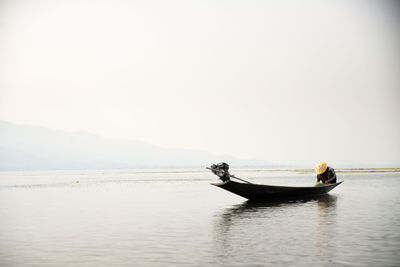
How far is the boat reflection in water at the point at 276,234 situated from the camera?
1262 cm

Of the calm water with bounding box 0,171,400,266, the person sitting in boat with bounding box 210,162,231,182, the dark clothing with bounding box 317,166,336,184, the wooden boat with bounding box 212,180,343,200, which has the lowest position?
the calm water with bounding box 0,171,400,266

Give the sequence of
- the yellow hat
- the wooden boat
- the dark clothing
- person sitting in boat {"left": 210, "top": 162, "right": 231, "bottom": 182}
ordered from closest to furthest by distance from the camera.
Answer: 1. person sitting in boat {"left": 210, "top": 162, "right": 231, "bottom": 182}
2. the wooden boat
3. the yellow hat
4. the dark clothing

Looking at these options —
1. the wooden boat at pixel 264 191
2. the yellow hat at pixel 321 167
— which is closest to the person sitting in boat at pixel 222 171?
the wooden boat at pixel 264 191

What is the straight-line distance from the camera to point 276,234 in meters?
16.3

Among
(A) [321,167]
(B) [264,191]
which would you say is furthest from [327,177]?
(B) [264,191]

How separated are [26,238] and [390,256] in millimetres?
12566

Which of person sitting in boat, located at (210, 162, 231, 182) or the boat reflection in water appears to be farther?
person sitting in boat, located at (210, 162, 231, 182)

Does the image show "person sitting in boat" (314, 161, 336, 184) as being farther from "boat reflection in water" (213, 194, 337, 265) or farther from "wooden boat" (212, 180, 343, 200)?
"boat reflection in water" (213, 194, 337, 265)

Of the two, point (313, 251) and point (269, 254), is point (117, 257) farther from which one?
point (313, 251)

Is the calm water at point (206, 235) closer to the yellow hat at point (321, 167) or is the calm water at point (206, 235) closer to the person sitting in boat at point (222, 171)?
the person sitting in boat at point (222, 171)

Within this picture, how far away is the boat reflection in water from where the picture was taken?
12617 millimetres

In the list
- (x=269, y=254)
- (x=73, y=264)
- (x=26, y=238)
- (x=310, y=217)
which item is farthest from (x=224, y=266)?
(x=310, y=217)

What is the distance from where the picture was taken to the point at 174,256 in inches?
511

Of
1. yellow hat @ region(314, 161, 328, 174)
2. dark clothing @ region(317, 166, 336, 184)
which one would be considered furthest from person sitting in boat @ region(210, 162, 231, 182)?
dark clothing @ region(317, 166, 336, 184)
